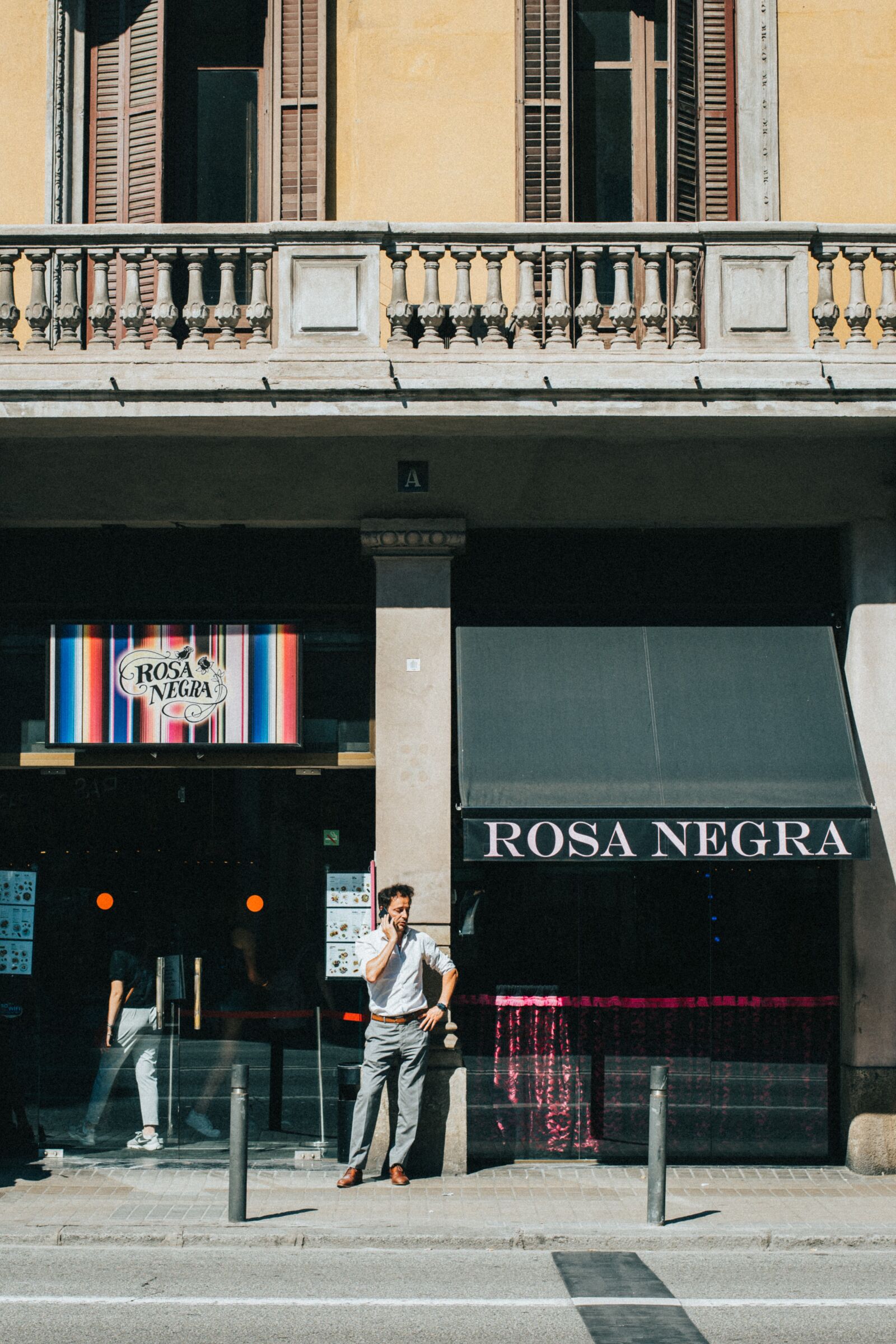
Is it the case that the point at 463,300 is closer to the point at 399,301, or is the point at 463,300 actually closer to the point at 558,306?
the point at 399,301

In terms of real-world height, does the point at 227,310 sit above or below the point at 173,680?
above

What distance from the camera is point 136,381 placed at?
32.8ft

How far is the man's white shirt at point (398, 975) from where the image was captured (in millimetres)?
10086

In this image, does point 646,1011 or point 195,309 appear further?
point 646,1011

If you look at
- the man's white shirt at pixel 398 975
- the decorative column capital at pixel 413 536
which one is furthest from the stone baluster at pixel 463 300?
the man's white shirt at pixel 398 975

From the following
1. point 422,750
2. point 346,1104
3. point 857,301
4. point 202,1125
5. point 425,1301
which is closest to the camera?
point 425,1301

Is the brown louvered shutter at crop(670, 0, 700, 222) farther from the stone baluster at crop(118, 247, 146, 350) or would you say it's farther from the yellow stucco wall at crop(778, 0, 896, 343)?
the stone baluster at crop(118, 247, 146, 350)

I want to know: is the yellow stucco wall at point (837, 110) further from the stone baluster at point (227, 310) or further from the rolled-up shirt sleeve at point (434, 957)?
the rolled-up shirt sleeve at point (434, 957)

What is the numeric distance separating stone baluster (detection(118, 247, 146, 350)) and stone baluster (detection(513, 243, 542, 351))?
2742mm

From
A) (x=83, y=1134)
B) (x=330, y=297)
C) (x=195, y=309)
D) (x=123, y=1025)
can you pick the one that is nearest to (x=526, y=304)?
(x=330, y=297)

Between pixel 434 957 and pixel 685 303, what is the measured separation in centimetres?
514

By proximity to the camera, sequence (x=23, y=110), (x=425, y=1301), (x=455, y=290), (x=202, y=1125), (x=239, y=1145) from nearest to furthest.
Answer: (x=425, y=1301), (x=239, y=1145), (x=455, y=290), (x=202, y=1125), (x=23, y=110)

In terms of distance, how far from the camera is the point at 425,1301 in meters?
7.56

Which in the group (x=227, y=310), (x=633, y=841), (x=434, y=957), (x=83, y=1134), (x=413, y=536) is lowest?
(x=83, y=1134)
